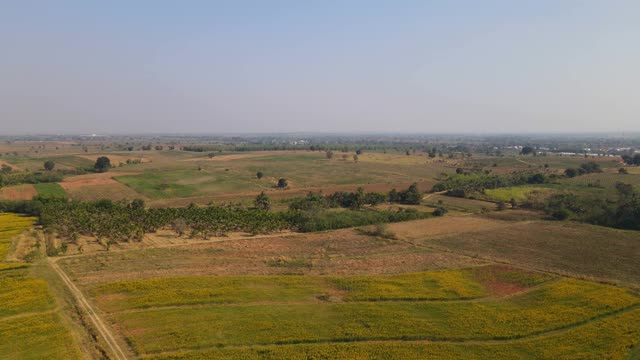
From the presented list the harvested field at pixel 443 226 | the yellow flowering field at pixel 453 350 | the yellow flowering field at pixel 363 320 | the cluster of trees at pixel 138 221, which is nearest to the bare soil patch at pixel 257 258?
the cluster of trees at pixel 138 221

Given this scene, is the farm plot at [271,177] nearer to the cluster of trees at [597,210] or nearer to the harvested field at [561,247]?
the cluster of trees at [597,210]

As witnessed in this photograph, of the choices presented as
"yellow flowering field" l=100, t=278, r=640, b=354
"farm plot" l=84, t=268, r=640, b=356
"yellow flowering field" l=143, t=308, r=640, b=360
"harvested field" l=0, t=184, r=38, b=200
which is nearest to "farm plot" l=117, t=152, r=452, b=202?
"harvested field" l=0, t=184, r=38, b=200

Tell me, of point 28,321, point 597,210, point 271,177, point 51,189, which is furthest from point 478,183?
point 51,189

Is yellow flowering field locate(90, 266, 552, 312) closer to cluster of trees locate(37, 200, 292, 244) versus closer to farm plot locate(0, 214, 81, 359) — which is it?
farm plot locate(0, 214, 81, 359)

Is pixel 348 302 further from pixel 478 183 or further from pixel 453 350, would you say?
pixel 478 183

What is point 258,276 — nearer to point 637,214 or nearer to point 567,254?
point 567,254

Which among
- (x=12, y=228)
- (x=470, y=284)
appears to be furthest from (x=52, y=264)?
(x=470, y=284)
